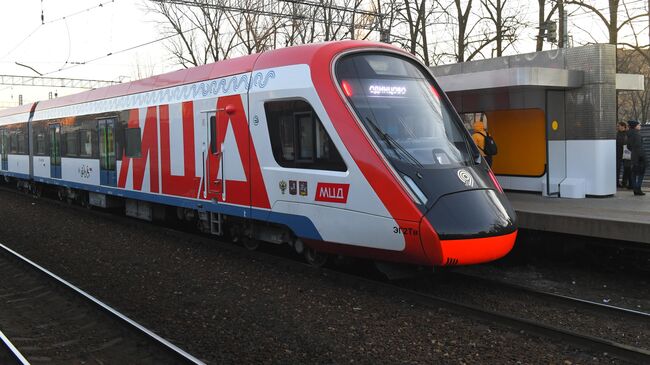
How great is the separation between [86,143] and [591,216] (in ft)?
38.0

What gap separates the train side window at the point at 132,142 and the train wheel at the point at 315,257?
5.17 metres

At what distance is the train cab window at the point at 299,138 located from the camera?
7.24 metres

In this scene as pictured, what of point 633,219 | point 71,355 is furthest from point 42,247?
point 633,219

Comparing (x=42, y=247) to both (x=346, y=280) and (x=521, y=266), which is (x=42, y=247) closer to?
(x=346, y=280)

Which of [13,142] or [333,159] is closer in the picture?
[333,159]

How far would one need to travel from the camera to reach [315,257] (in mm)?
8258

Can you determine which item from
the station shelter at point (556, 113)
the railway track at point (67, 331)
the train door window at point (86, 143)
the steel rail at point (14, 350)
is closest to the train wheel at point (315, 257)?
the railway track at point (67, 331)

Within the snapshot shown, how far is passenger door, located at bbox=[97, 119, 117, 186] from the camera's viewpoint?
1323 cm

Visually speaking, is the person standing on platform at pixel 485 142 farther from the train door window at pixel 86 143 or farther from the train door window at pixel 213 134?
the train door window at pixel 86 143

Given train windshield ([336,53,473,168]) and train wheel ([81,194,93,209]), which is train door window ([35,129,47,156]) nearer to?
train wheel ([81,194,93,209])

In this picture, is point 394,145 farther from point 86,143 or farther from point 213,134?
point 86,143

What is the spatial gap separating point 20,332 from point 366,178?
13.1 ft

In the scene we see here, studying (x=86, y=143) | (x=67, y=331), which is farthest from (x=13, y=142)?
(x=67, y=331)

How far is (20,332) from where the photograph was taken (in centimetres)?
610
